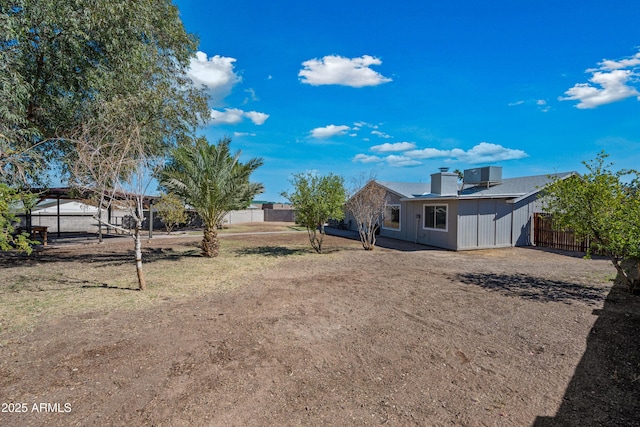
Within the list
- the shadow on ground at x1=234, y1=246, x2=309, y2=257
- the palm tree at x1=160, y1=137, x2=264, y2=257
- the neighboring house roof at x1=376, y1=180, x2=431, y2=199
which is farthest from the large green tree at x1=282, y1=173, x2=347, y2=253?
the neighboring house roof at x1=376, y1=180, x2=431, y2=199

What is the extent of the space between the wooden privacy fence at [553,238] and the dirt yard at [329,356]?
313 inches

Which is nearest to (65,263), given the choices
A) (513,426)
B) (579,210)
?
(513,426)

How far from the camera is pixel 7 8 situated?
7.41 meters

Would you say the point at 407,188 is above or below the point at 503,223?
above

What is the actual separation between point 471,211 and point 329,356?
12.3m

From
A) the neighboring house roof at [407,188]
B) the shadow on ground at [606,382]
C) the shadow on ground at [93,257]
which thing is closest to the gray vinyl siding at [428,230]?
the neighboring house roof at [407,188]

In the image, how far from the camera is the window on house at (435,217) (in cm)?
1477

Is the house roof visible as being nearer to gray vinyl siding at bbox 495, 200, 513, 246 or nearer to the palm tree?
gray vinyl siding at bbox 495, 200, 513, 246

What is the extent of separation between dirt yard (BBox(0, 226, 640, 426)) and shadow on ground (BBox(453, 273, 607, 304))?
0.16 feet

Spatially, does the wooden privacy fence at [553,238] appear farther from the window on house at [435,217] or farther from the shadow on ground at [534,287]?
the shadow on ground at [534,287]

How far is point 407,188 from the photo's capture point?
19.5m

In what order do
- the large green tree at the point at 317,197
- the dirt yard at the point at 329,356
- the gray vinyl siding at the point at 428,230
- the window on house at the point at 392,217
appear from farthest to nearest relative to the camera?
the window on house at the point at 392,217 → the gray vinyl siding at the point at 428,230 → the large green tree at the point at 317,197 → the dirt yard at the point at 329,356

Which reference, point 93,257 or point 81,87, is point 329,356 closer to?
point 81,87

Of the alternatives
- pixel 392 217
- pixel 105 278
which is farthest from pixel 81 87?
pixel 392 217
